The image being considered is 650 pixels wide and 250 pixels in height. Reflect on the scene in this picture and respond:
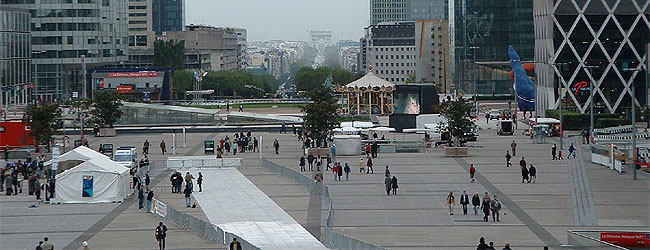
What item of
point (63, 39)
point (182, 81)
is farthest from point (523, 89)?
point (182, 81)

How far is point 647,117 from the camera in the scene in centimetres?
8400

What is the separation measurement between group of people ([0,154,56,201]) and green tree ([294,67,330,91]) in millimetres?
110812

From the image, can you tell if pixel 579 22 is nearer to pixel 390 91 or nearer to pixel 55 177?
pixel 390 91

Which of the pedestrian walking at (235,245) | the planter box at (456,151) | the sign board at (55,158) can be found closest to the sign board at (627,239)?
the pedestrian walking at (235,245)

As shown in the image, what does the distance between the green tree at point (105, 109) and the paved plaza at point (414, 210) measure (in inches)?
977

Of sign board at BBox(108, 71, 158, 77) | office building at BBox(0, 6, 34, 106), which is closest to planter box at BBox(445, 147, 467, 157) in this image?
office building at BBox(0, 6, 34, 106)

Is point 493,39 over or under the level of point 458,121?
over

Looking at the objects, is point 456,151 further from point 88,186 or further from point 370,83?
point 370,83

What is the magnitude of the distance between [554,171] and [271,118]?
37388mm

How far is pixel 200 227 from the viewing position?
33.5 metres

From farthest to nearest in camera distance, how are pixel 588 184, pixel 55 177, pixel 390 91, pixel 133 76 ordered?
1. pixel 133 76
2. pixel 390 91
3. pixel 588 184
4. pixel 55 177

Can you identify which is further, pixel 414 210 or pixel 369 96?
pixel 369 96

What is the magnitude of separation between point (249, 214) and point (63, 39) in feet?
317

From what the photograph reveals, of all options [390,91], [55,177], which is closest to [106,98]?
[390,91]
